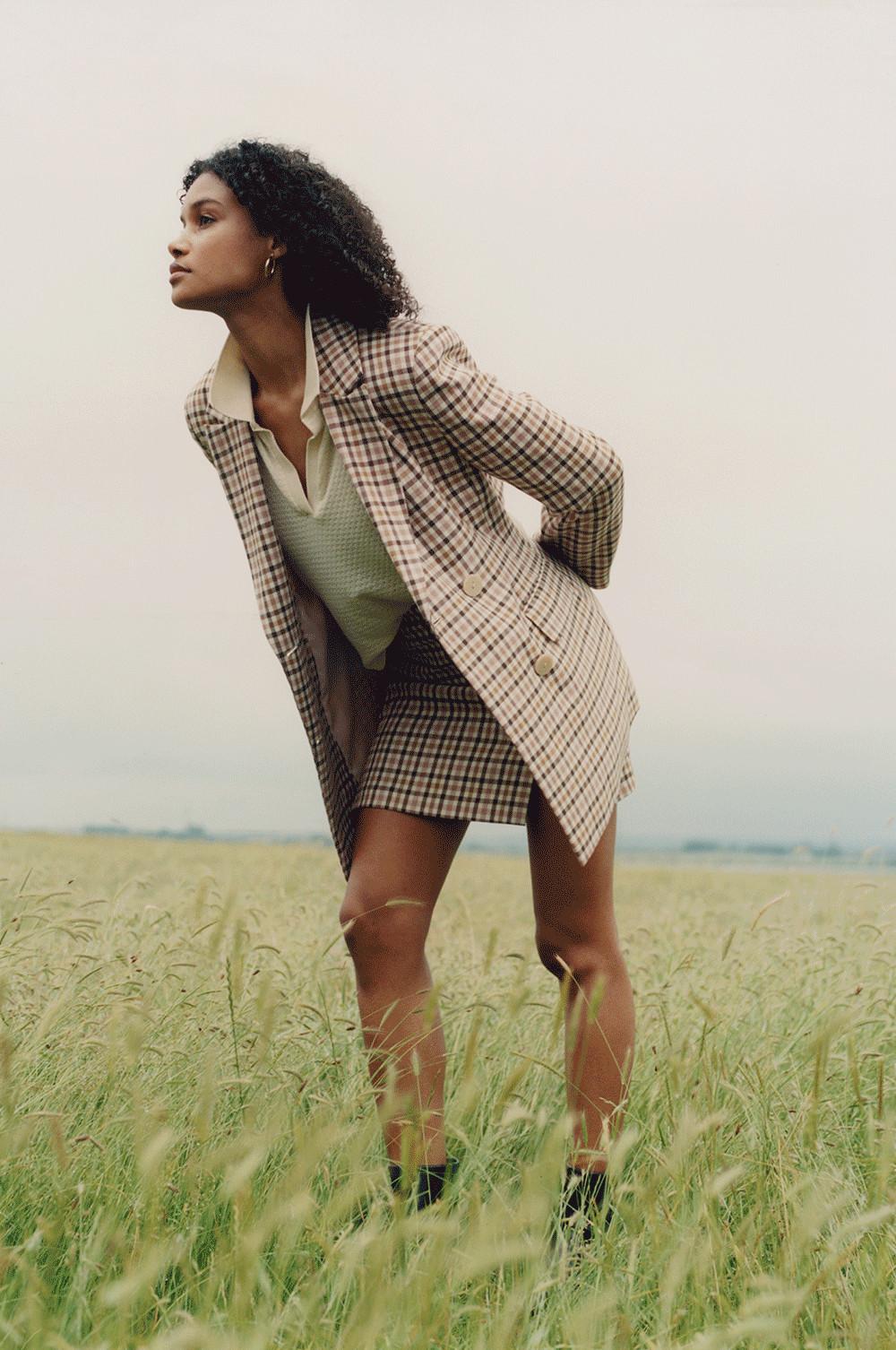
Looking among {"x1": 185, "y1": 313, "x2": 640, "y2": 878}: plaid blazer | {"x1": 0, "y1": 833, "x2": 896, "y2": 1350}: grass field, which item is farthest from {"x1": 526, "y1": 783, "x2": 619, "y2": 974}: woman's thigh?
{"x1": 0, "y1": 833, "x2": 896, "y2": 1350}: grass field

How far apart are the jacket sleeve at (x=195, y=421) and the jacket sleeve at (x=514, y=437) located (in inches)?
21.4

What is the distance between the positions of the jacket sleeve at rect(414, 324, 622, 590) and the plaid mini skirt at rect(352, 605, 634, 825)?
34 centimetres

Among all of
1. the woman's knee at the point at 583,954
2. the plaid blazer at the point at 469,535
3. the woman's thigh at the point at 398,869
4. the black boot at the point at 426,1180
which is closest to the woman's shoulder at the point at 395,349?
the plaid blazer at the point at 469,535

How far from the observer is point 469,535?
252 centimetres

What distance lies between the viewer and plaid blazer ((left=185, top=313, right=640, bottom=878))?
239cm

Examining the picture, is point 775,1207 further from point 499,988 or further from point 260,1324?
point 499,988

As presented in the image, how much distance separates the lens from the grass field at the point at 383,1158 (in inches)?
57.3

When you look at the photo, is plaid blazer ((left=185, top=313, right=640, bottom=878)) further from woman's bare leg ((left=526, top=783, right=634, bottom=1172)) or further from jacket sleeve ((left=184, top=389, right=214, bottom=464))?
woman's bare leg ((left=526, top=783, right=634, bottom=1172))

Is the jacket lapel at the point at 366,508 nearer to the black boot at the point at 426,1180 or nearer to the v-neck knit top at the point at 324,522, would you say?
the v-neck knit top at the point at 324,522

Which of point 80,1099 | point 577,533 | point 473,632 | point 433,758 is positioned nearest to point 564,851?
point 433,758

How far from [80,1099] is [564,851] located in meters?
1.01

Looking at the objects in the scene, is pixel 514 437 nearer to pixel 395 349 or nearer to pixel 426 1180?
pixel 395 349

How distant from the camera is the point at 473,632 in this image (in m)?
2.38

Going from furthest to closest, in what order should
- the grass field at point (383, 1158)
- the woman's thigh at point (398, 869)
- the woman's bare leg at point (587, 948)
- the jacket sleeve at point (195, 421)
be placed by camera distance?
the jacket sleeve at point (195, 421)
the woman's bare leg at point (587, 948)
the woman's thigh at point (398, 869)
the grass field at point (383, 1158)
